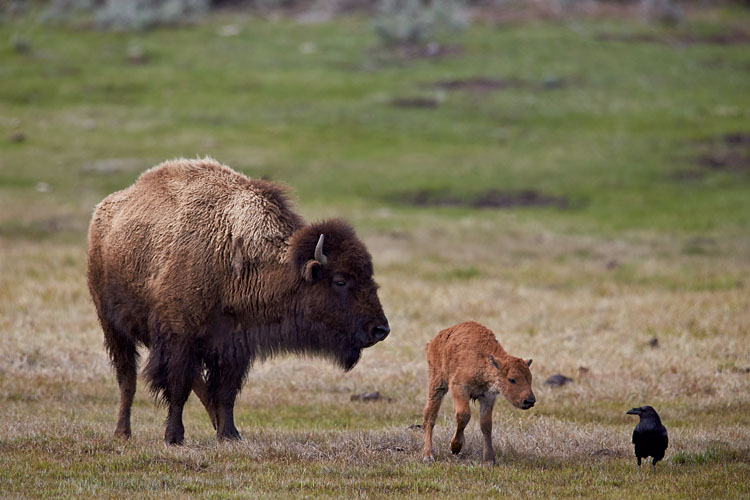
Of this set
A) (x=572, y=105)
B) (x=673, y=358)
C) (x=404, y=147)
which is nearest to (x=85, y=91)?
(x=404, y=147)

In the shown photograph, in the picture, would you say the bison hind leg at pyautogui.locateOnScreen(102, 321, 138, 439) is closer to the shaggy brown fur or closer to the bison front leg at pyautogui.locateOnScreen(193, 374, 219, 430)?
the bison front leg at pyautogui.locateOnScreen(193, 374, 219, 430)

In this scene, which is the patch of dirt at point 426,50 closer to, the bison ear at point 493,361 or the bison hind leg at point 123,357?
the bison hind leg at point 123,357

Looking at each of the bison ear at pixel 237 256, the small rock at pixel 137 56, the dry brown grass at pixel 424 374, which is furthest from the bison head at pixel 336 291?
the small rock at pixel 137 56

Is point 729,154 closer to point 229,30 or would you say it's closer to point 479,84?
point 479,84

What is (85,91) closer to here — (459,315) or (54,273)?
(54,273)

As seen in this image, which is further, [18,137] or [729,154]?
[18,137]

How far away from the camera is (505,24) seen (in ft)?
165

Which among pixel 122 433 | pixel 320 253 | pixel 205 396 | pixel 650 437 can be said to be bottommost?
pixel 122 433

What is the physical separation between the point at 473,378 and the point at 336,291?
1638mm

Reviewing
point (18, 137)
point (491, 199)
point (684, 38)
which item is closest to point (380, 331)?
point (491, 199)

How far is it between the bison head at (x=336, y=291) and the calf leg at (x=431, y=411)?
2.44 feet

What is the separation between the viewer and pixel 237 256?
33.0 feet

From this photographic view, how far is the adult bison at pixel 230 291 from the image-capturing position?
31.9 feet

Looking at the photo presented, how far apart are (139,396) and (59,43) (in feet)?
126
